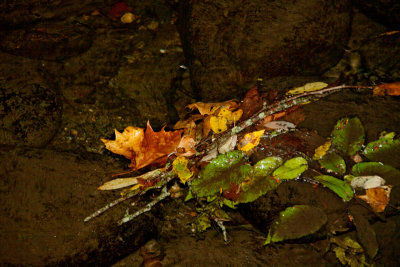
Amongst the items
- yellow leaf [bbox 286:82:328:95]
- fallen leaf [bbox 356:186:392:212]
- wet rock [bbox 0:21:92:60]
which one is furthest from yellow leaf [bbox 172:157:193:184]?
wet rock [bbox 0:21:92:60]

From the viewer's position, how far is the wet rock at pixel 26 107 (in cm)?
237

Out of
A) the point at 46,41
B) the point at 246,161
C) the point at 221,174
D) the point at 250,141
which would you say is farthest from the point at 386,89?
the point at 46,41

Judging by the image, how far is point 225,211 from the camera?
2.12 meters

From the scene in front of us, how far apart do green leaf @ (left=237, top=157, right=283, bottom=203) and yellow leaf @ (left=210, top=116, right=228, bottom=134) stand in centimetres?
50

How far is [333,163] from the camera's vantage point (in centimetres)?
180

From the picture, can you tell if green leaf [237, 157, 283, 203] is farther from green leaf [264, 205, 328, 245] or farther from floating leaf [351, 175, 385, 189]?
floating leaf [351, 175, 385, 189]

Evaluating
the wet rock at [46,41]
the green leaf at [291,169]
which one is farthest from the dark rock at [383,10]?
the wet rock at [46,41]

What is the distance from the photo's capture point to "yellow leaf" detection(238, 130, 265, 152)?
200 centimetres

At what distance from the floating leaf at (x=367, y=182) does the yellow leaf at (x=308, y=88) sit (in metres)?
0.91

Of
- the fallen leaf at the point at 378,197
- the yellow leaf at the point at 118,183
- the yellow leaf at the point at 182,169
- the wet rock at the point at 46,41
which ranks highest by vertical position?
the wet rock at the point at 46,41

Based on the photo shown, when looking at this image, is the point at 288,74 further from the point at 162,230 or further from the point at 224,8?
the point at 162,230

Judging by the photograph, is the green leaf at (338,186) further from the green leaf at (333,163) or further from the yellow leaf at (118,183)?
the yellow leaf at (118,183)

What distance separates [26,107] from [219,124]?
2014mm

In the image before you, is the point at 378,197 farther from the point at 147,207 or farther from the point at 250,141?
the point at 147,207
